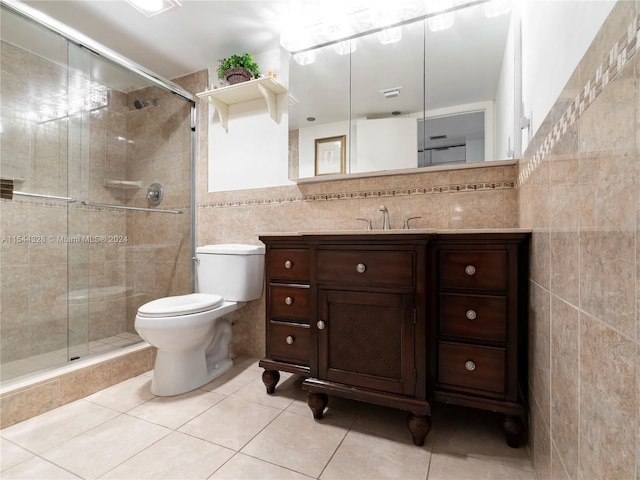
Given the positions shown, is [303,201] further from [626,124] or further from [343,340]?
[626,124]

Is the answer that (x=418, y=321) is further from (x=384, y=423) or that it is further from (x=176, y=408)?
(x=176, y=408)

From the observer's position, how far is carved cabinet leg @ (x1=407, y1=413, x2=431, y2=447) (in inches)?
45.7

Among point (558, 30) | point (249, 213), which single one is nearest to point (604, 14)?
point (558, 30)

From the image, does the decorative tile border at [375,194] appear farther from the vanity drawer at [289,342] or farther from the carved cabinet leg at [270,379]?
the carved cabinet leg at [270,379]

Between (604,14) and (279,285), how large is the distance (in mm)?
1370

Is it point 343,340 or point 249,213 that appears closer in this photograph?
point 343,340

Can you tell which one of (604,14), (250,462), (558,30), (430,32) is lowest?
(250,462)

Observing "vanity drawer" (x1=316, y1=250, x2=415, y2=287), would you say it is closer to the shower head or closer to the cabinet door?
the cabinet door

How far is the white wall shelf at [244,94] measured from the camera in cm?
196

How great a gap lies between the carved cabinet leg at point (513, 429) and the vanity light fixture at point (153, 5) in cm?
260

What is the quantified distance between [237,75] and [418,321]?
6.21 ft

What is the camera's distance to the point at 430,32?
62.7 inches

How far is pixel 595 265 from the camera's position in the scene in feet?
1.85

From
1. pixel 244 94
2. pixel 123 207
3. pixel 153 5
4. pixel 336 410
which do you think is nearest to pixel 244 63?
pixel 244 94
